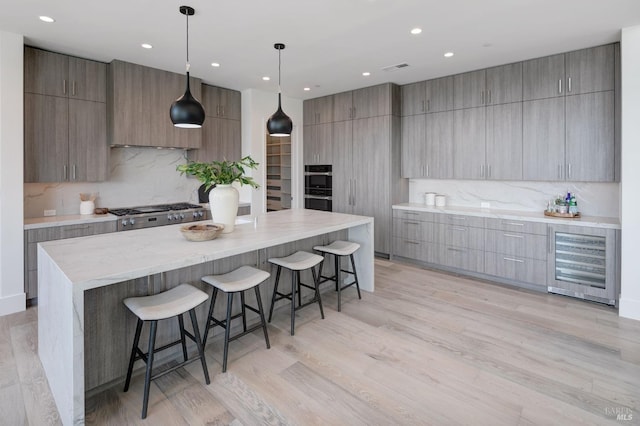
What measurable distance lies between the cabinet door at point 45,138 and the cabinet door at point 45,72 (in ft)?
0.26

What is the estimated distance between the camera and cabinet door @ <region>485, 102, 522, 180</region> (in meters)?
4.36

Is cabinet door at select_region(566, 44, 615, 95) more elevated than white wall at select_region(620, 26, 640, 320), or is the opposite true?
cabinet door at select_region(566, 44, 615, 95)

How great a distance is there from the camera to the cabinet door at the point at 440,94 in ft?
16.1

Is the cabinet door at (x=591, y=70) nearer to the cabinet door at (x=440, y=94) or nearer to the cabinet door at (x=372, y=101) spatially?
the cabinet door at (x=440, y=94)

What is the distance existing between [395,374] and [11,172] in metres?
3.99

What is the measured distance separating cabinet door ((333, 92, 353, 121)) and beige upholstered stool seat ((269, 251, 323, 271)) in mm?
3221

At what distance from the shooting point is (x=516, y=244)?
13.8 feet

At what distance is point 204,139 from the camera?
207 inches

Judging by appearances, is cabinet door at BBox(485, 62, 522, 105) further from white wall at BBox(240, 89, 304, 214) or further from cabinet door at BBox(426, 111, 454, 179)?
white wall at BBox(240, 89, 304, 214)

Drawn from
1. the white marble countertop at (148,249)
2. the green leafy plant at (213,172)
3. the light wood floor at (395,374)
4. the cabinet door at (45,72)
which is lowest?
the light wood floor at (395,374)

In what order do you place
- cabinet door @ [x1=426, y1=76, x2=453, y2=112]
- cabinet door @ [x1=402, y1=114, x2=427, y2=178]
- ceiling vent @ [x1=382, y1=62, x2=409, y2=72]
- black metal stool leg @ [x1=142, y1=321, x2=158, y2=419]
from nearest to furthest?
black metal stool leg @ [x1=142, y1=321, x2=158, y2=419] < ceiling vent @ [x1=382, y1=62, x2=409, y2=72] < cabinet door @ [x1=426, y1=76, x2=453, y2=112] < cabinet door @ [x1=402, y1=114, x2=427, y2=178]

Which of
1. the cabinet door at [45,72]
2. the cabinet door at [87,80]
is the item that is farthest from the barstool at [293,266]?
the cabinet door at [45,72]

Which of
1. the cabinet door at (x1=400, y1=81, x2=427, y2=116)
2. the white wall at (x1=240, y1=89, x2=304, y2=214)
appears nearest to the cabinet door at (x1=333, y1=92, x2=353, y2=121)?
the cabinet door at (x1=400, y1=81, x2=427, y2=116)

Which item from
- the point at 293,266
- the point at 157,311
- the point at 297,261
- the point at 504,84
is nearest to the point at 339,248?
the point at 297,261
